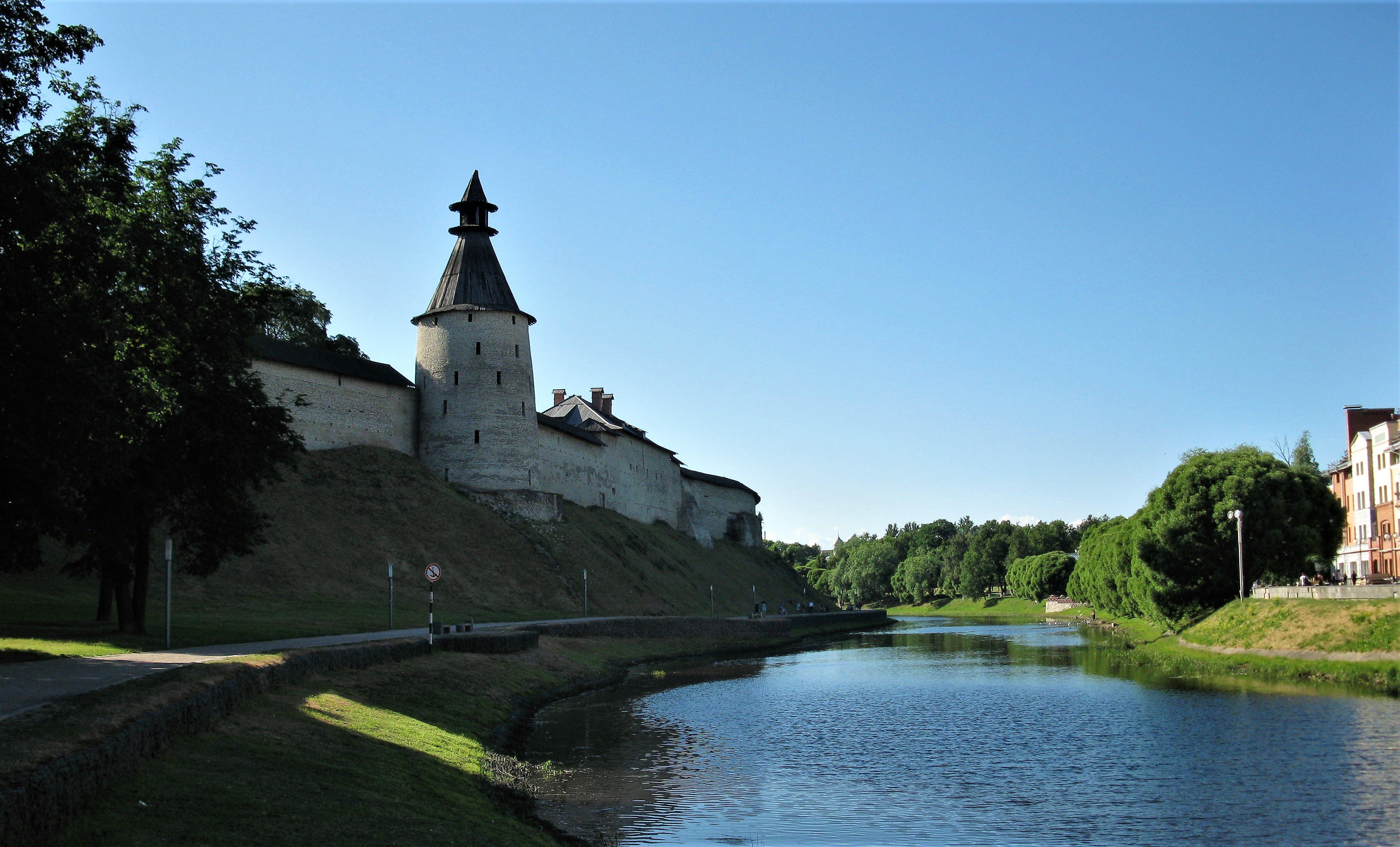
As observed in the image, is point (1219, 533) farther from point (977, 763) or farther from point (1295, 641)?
point (977, 763)

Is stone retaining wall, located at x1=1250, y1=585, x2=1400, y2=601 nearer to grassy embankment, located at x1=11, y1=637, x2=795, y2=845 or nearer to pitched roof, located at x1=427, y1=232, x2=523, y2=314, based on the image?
grassy embankment, located at x1=11, y1=637, x2=795, y2=845

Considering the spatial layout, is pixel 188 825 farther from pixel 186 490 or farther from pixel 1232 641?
pixel 1232 641

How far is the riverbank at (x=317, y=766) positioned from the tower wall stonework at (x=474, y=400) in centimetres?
3773

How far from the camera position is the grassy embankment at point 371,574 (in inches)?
1305

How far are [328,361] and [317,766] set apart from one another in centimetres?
4761

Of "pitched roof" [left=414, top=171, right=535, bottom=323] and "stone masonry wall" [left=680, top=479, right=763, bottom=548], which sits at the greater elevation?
"pitched roof" [left=414, top=171, right=535, bottom=323]

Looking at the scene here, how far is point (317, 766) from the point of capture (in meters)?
15.3

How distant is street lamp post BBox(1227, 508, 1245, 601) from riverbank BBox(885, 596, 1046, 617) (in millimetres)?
72316

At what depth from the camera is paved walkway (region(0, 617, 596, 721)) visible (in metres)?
14.1

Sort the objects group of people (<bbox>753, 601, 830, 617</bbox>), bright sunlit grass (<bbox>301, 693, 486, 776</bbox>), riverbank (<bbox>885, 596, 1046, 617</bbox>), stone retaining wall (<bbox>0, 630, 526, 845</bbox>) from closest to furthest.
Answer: stone retaining wall (<bbox>0, 630, 526, 845</bbox>) < bright sunlit grass (<bbox>301, 693, 486, 776</bbox>) < group of people (<bbox>753, 601, 830, 617</bbox>) < riverbank (<bbox>885, 596, 1046, 617</bbox>)

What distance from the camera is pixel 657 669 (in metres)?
42.9

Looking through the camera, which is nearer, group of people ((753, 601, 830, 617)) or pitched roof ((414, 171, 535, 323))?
pitched roof ((414, 171, 535, 323))

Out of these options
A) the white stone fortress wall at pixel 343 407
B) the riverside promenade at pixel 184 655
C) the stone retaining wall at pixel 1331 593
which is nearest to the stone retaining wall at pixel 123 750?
the riverside promenade at pixel 184 655

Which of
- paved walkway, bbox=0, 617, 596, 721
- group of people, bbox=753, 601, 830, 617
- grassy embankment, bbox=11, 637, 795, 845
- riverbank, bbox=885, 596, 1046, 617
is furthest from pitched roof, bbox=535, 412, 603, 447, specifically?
riverbank, bbox=885, 596, 1046, 617
